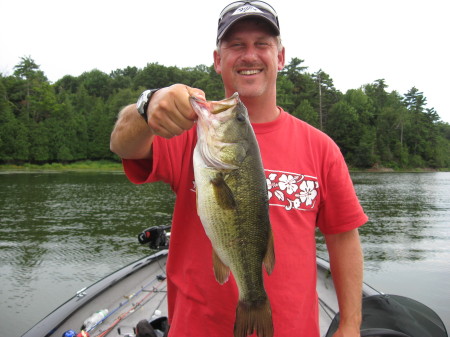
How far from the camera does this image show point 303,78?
65.0m

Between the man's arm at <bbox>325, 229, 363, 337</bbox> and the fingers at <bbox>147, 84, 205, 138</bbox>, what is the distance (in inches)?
46.9

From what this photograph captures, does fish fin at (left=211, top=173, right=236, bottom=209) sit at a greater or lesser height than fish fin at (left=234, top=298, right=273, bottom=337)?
greater

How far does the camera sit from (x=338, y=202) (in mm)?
2119

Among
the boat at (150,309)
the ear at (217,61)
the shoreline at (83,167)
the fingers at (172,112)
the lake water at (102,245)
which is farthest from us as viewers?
the shoreline at (83,167)

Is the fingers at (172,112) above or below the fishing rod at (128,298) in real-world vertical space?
above

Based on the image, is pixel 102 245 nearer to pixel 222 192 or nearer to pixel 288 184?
pixel 288 184

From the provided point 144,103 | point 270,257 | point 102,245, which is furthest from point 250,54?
point 102,245

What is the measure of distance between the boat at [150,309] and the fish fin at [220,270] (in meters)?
0.98

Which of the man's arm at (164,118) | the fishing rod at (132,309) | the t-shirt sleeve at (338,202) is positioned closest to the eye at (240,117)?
the man's arm at (164,118)

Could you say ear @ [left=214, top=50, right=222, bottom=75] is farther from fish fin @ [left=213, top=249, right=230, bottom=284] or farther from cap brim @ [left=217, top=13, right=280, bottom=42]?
fish fin @ [left=213, top=249, right=230, bottom=284]

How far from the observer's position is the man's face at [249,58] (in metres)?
2.01

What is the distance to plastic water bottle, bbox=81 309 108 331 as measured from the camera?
368 cm

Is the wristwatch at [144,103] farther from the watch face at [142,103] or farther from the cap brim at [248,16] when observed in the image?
the cap brim at [248,16]

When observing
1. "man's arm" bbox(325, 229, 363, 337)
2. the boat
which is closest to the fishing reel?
the boat
